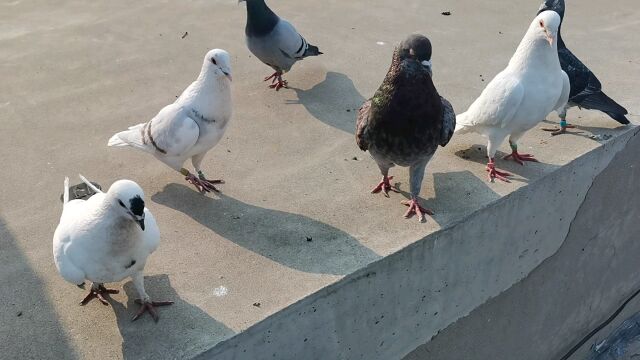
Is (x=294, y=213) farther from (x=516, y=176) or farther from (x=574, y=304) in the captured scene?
(x=574, y=304)

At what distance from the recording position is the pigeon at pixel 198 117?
3.78m

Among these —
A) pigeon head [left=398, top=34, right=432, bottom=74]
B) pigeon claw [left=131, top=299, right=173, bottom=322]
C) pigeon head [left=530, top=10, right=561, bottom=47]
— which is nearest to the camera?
pigeon claw [left=131, top=299, right=173, bottom=322]

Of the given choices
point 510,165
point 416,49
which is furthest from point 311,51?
point 416,49

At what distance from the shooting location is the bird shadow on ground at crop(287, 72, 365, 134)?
16.8ft

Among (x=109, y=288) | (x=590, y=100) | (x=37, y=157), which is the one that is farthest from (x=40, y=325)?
(x=590, y=100)

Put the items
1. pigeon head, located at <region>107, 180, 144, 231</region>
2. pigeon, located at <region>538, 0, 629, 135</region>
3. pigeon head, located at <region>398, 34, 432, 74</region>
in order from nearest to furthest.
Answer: pigeon head, located at <region>107, 180, 144, 231</region>
pigeon head, located at <region>398, 34, 432, 74</region>
pigeon, located at <region>538, 0, 629, 135</region>

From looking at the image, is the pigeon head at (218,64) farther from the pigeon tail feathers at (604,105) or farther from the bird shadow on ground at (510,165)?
the pigeon tail feathers at (604,105)

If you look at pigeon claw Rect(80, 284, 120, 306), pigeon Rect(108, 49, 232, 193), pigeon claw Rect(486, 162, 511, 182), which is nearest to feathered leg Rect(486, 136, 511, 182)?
pigeon claw Rect(486, 162, 511, 182)

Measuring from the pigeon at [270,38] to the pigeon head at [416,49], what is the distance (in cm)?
209

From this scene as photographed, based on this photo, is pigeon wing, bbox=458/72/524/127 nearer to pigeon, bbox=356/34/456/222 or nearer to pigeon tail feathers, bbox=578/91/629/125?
pigeon, bbox=356/34/456/222

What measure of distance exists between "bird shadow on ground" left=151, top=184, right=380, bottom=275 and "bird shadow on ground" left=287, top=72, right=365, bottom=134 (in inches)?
52.9

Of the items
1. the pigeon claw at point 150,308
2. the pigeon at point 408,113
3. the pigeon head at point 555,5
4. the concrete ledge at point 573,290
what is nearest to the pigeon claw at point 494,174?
the concrete ledge at point 573,290


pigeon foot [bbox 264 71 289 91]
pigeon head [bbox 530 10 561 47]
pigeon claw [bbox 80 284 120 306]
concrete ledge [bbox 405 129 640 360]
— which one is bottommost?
concrete ledge [bbox 405 129 640 360]

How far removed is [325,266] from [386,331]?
2.12 ft
